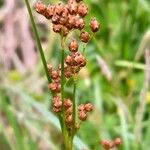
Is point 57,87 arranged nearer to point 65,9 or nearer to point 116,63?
point 65,9

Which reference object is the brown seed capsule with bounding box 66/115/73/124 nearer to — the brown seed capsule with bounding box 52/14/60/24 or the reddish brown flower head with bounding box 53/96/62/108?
the reddish brown flower head with bounding box 53/96/62/108

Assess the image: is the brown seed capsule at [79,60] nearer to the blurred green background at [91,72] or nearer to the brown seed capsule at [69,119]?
the brown seed capsule at [69,119]

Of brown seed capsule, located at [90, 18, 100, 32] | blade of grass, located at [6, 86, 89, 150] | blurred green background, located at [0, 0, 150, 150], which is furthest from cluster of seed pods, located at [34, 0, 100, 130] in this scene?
blurred green background, located at [0, 0, 150, 150]

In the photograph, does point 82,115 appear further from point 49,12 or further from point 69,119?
point 49,12

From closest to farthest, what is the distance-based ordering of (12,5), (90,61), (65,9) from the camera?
(65,9)
(90,61)
(12,5)

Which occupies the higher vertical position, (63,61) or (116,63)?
(63,61)

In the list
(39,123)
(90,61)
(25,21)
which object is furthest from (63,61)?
(25,21)
